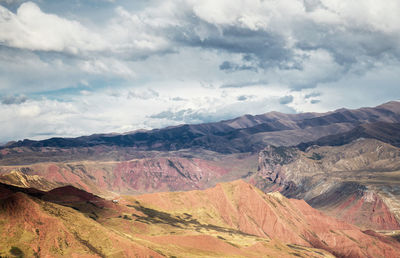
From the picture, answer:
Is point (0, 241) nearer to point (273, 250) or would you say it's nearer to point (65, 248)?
point (65, 248)

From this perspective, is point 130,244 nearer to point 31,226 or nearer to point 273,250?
point 31,226

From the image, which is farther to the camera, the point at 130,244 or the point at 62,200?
the point at 62,200

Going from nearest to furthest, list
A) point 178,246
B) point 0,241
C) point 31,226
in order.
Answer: point 0,241
point 31,226
point 178,246

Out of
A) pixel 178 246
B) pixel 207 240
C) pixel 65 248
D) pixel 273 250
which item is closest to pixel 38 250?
pixel 65 248

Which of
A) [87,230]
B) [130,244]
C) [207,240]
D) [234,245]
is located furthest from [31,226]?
[234,245]

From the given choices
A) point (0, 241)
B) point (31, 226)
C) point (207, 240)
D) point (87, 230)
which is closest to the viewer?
point (0, 241)

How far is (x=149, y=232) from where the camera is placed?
607ft

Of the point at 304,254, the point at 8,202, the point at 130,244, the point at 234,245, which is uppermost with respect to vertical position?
the point at 8,202

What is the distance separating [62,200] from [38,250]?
69.1 m

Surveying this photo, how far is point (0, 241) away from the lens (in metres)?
119

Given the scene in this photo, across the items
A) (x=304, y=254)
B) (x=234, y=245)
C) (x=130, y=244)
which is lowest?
(x=304, y=254)

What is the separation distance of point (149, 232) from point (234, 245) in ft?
142

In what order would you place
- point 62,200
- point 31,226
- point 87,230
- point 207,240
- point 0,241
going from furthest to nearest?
point 62,200, point 207,240, point 87,230, point 31,226, point 0,241

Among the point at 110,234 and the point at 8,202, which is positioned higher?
the point at 8,202
